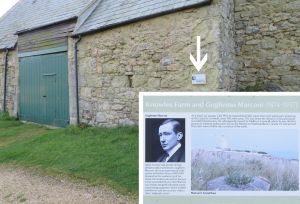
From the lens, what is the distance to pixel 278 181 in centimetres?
331

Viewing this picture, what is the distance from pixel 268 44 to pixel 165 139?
724 cm

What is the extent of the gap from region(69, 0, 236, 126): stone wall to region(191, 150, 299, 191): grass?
209 inches

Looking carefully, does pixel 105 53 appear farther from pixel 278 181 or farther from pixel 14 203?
pixel 278 181

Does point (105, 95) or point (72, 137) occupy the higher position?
point (105, 95)

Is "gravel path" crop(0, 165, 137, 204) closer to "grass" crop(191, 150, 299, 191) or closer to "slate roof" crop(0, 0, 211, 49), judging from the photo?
"grass" crop(191, 150, 299, 191)

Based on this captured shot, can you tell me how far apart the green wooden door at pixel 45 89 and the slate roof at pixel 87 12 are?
1.22 meters

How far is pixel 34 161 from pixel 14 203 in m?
2.37

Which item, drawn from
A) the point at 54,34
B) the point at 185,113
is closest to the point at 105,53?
the point at 54,34

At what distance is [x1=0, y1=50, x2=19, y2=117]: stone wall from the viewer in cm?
1575

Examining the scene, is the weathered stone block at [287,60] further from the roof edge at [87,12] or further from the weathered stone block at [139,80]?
the roof edge at [87,12]

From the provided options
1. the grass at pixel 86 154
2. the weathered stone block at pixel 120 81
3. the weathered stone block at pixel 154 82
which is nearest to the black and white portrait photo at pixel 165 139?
the grass at pixel 86 154

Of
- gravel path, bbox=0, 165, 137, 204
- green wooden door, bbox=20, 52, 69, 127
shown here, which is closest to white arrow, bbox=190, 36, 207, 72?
gravel path, bbox=0, 165, 137, 204

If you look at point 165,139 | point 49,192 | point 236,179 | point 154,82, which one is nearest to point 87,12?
point 154,82

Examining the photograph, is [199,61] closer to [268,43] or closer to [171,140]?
[268,43]
